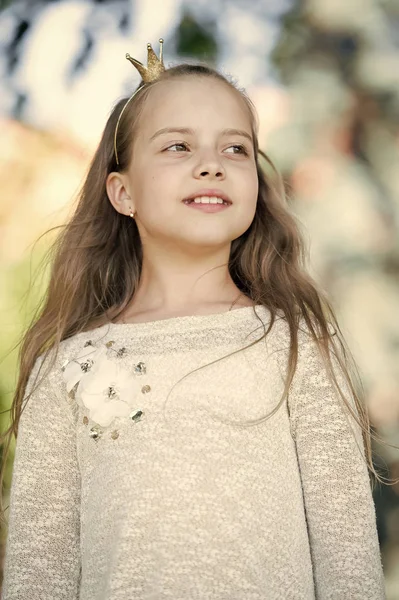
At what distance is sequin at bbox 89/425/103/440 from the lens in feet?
5.69

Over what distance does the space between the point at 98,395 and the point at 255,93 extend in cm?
114

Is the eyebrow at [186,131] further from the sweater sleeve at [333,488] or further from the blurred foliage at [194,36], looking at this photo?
the blurred foliage at [194,36]

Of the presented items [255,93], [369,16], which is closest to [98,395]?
[255,93]

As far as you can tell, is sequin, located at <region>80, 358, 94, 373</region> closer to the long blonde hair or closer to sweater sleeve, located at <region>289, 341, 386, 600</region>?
the long blonde hair

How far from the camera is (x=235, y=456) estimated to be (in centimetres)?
165

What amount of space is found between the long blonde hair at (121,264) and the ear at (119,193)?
1.2 inches

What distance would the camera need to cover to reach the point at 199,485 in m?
1.62

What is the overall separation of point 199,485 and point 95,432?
227 millimetres

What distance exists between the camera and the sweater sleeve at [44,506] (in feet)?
5.70

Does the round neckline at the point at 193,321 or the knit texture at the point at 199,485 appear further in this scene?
the round neckline at the point at 193,321

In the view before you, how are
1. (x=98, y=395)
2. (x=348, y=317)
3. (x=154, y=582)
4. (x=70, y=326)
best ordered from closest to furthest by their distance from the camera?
(x=154, y=582)
(x=98, y=395)
(x=70, y=326)
(x=348, y=317)

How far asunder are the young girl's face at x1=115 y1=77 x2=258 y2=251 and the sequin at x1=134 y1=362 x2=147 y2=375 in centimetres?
25

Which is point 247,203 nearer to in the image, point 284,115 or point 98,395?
point 98,395

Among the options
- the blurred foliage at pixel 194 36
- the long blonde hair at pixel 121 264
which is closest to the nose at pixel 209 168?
the long blonde hair at pixel 121 264
